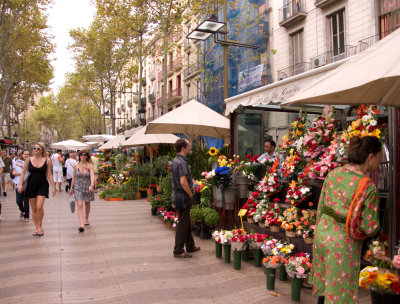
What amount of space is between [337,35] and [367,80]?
51.6 ft

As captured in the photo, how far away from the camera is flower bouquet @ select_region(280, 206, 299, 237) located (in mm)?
4668

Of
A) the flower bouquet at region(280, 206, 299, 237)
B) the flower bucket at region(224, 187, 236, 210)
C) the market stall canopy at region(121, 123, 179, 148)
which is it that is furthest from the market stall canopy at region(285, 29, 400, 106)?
the market stall canopy at region(121, 123, 179, 148)

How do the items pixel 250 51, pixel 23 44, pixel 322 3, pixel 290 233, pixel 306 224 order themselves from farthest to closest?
pixel 23 44
pixel 250 51
pixel 322 3
pixel 290 233
pixel 306 224

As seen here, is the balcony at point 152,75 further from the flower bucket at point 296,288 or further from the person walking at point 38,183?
the flower bucket at point 296,288

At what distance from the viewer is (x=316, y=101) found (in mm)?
3180

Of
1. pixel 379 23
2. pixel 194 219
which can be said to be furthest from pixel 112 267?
pixel 379 23

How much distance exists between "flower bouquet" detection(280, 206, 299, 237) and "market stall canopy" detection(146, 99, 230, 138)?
10.8ft

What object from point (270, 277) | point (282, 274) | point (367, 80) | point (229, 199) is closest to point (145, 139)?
point (229, 199)

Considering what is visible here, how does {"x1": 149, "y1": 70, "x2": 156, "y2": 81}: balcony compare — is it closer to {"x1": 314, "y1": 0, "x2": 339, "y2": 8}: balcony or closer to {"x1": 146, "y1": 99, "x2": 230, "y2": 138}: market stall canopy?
{"x1": 314, "y1": 0, "x2": 339, "y2": 8}: balcony

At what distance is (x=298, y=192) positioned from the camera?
186 inches

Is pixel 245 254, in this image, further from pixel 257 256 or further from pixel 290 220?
pixel 290 220

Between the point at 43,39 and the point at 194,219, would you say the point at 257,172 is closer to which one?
the point at 194,219

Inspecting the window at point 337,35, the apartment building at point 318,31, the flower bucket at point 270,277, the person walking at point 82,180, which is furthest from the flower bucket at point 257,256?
the window at point 337,35

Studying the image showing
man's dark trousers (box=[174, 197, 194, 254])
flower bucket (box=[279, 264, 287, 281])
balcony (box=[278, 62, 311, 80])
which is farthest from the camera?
balcony (box=[278, 62, 311, 80])
